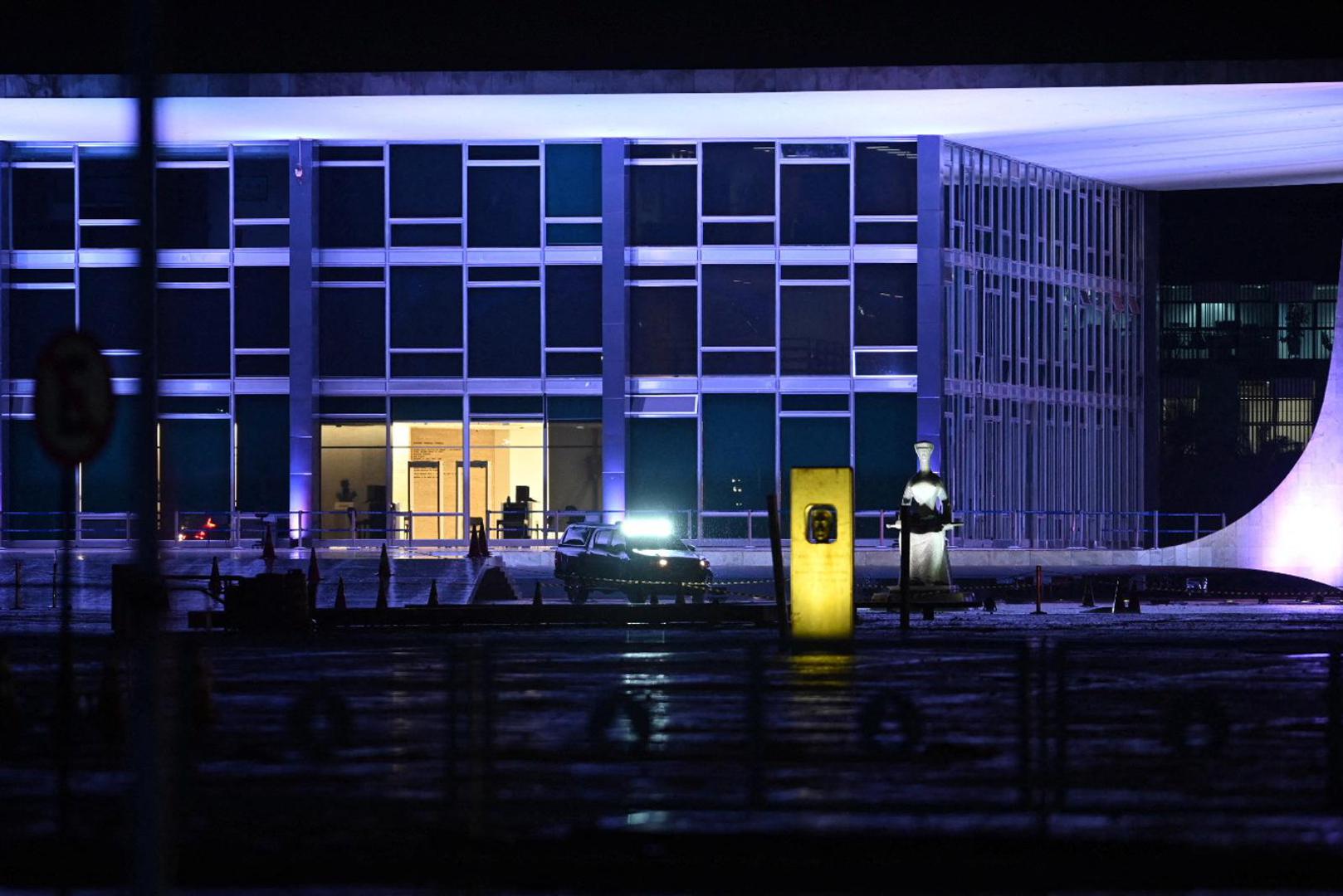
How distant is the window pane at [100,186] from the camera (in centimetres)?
4912

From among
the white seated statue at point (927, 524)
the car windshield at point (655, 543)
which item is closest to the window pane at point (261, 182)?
the car windshield at point (655, 543)

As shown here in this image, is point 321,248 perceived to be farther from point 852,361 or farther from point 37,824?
point 37,824

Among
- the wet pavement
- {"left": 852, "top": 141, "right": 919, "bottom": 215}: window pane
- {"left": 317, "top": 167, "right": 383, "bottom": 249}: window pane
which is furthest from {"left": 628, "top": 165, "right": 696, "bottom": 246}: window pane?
the wet pavement

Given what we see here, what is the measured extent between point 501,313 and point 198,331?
7.16 meters

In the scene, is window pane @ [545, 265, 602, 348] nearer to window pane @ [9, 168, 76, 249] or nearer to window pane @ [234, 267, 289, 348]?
window pane @ [234, 267, 289, 348]

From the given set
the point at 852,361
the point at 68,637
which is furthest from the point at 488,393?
the point at 68,637

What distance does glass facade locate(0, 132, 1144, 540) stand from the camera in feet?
160

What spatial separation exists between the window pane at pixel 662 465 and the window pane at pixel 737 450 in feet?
1.28

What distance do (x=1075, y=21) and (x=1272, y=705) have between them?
1312 inches

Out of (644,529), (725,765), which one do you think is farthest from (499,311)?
(725,765)

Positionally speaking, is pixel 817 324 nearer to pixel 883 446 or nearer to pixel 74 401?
pixel 883 446

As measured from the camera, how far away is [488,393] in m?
49.5

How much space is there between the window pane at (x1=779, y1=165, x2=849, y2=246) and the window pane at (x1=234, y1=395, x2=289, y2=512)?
12700mm

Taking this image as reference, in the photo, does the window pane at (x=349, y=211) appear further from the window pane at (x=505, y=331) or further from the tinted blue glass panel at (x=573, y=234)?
the tinted blue glass panel at (x=573, y=234)
